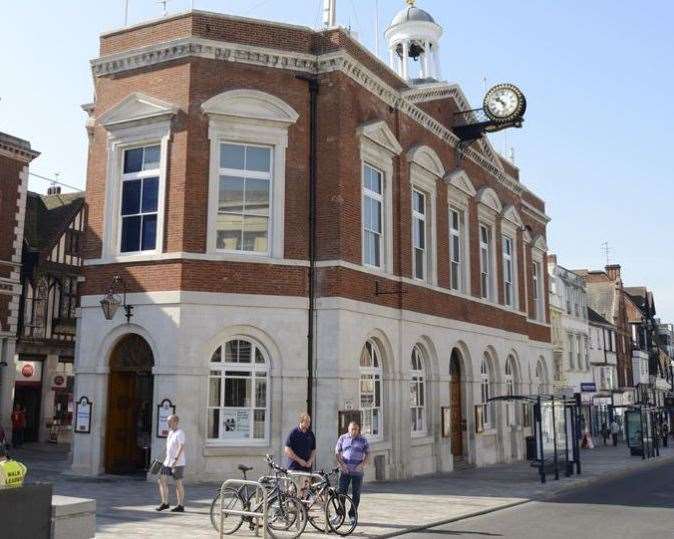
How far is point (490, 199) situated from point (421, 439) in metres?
10.5

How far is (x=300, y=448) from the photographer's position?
13195 millimetres

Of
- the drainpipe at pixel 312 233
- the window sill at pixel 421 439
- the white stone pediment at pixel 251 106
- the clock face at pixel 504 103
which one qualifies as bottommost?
the window sill at pixel 421 439

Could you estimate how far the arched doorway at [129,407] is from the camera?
18.2 meters

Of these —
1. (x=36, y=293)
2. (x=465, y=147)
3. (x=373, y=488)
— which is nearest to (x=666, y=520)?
(x=373, y=488)

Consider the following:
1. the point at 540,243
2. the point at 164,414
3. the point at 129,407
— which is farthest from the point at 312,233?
the point at 540,243

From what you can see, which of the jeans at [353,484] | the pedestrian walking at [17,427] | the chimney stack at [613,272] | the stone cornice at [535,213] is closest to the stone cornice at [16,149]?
the pedestrian walking at [17,427]

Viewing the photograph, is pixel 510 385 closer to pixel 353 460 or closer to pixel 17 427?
pixel 353 460

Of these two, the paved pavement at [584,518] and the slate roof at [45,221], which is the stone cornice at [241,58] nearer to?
the paved pavement at [584,518]

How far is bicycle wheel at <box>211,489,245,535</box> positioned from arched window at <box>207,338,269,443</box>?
5.24 m

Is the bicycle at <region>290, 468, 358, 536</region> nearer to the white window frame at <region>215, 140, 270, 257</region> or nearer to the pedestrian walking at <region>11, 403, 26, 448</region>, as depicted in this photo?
the white window frame at <region>215, 140, 270, 257</region>

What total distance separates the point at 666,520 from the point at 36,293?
90.7 ft

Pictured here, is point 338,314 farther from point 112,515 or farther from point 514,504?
point 112,515

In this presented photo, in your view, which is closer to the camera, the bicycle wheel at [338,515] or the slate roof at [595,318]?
the bicycle wheel at [338,515]

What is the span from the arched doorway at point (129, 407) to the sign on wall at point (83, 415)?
47 centimetres
